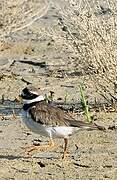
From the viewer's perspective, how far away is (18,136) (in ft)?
28.8

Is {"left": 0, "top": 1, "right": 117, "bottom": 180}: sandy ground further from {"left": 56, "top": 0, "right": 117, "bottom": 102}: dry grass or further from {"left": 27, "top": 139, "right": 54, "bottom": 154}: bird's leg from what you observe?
{"left": 56, "top": 0, "right": 117, "bottom": 102}: dry grass

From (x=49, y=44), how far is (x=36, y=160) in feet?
31.1

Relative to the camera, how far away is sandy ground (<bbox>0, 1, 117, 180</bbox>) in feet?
22.9

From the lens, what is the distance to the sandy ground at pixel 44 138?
22.9ft

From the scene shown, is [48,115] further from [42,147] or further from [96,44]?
[96,44]

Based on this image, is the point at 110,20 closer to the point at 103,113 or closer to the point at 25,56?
the point at 103,113

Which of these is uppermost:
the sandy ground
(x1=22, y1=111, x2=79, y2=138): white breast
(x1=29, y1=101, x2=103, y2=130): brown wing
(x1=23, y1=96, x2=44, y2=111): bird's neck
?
(x1=23, y1=96, x2=44, y2=111): bird's neck

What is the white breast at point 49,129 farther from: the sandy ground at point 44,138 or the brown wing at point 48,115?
the sandy ground at point 44,138

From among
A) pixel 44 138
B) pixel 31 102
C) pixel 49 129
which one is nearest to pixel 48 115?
pixel 49 129

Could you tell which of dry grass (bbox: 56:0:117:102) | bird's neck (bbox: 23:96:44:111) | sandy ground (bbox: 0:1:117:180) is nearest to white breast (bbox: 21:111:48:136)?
bird's neck (bbox: 23:96:44:111)

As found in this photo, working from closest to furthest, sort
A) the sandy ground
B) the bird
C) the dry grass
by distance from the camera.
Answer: the sandy ground < the bird < the dry grass

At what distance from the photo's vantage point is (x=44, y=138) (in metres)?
8.73

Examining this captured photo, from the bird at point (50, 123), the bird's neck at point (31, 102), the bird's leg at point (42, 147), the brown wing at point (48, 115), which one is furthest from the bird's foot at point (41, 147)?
the bird's neck at point (31, 102)

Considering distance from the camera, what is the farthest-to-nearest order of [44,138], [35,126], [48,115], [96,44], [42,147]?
[96,44] < [44,138] < [42,147] < [48,115] < [35,126]
